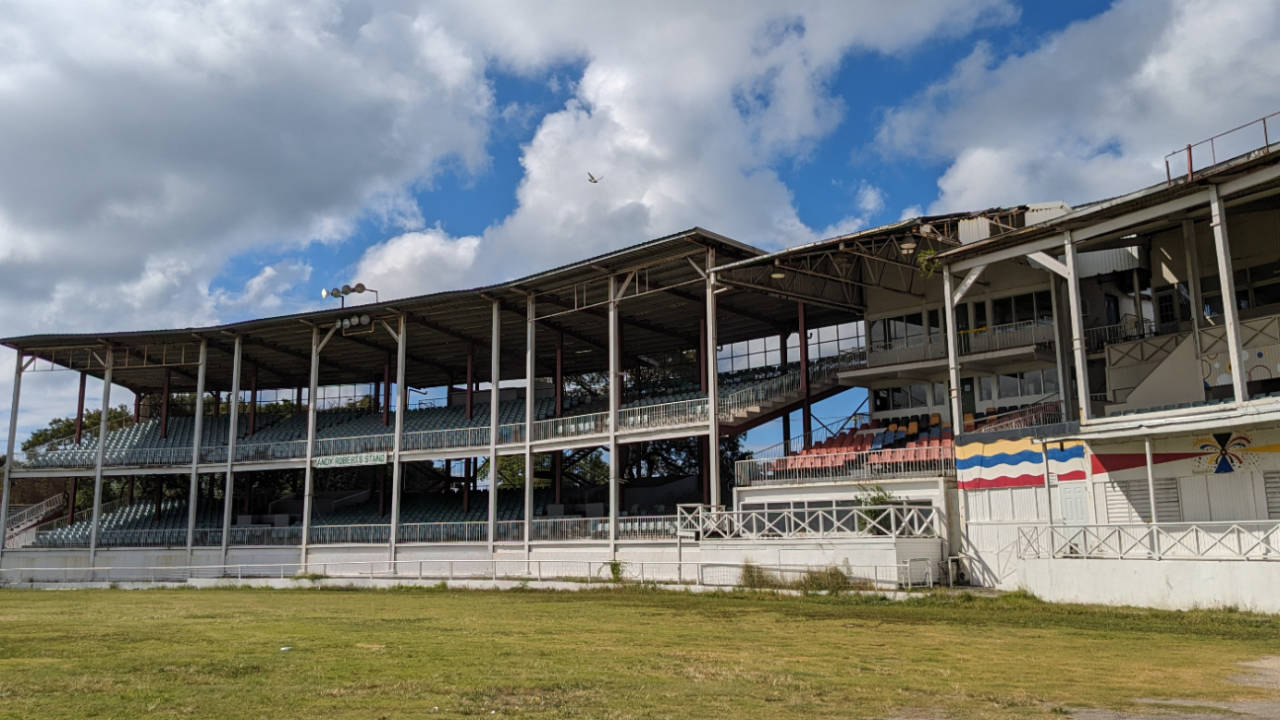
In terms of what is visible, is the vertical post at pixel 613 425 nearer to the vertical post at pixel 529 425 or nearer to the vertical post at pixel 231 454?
the vertical post at pixel 529 425

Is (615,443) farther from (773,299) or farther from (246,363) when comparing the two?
(246,363)

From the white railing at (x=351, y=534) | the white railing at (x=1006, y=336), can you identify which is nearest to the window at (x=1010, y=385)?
the white railing at (x=1006, y=336)

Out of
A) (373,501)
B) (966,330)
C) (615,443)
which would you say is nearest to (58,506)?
(373,501)

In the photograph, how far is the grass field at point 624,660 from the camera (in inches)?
361

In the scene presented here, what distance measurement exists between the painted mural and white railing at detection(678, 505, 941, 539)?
140 centimetres

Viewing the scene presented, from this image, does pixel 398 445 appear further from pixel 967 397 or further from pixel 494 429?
pixel 967 397

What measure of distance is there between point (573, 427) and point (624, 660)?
24123 mm

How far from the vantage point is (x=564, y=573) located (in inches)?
1336

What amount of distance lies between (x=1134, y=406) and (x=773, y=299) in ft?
44.3

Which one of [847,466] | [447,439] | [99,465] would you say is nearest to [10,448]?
[99,465]

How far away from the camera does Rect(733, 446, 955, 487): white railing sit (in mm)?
27328

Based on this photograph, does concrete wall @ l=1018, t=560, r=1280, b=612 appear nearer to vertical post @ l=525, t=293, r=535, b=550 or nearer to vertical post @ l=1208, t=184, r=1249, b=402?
vertical post @ l=1208, t=184, r=1249, b=402

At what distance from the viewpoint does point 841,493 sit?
28656mm

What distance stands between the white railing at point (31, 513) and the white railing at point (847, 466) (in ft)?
119
